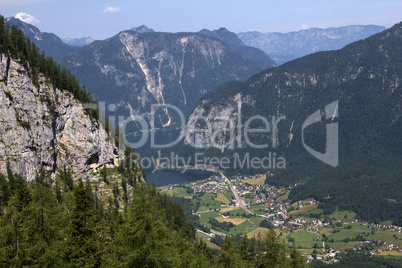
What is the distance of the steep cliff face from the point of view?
282 feet

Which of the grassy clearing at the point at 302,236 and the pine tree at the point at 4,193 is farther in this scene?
the grassy clearing at the point at 302,236

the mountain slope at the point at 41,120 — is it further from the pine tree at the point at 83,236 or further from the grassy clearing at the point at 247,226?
the grassy clearing at the point at 247,226

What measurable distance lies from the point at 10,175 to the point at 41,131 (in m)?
17.0

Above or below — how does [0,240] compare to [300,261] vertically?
above

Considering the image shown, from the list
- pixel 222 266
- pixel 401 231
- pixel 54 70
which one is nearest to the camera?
pixel 222 266

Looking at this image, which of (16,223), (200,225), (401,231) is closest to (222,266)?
(16,223)

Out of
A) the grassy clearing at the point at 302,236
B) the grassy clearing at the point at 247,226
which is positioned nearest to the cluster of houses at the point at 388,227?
the grassy clearing at the point at 302,236

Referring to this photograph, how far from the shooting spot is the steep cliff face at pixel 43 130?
86062 mm

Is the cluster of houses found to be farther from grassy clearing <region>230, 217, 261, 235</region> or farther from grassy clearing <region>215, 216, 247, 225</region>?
grassy clearing <region>215, 216, 247, 225</region>

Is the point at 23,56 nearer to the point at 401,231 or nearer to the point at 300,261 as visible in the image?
the point at 300,261

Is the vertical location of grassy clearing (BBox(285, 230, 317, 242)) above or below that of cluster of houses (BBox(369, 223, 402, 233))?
below

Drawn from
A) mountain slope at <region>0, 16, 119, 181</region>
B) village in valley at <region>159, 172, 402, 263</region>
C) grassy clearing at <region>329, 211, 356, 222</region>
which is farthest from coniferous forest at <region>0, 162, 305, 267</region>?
grassy clearing at <region>329, 211, 356, 222</region>

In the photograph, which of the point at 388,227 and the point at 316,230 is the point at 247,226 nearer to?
the point at 316,230

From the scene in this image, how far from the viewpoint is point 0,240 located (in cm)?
3225
